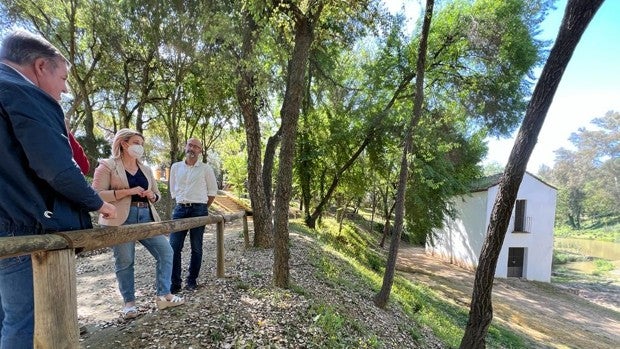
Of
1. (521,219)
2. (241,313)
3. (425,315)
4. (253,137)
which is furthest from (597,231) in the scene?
(241,313)

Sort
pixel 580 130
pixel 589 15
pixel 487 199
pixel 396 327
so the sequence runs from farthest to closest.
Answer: pixel 580 130
pixel 487 199
pixel 396 327
pixel 589 15

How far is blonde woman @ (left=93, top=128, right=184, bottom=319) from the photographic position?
2994mm

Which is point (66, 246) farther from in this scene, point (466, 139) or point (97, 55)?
point (466, 139)

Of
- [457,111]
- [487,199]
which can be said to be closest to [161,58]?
[457,111]

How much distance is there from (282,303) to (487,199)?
59.6 feet

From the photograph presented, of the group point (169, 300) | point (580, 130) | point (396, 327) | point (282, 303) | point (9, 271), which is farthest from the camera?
point (580, 130)

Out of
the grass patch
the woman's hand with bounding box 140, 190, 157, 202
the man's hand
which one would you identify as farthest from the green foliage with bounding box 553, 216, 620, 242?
the man's hand

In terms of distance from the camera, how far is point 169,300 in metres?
3.57

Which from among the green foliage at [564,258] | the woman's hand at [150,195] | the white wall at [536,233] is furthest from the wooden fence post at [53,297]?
the green foliage at [564,258]

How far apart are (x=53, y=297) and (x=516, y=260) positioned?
76.0 feet

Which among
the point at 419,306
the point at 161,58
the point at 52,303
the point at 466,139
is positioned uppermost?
the point at 161,58

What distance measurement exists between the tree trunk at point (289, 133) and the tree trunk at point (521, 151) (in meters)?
2.87

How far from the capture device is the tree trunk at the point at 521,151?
13.1 feet

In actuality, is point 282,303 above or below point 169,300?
below
